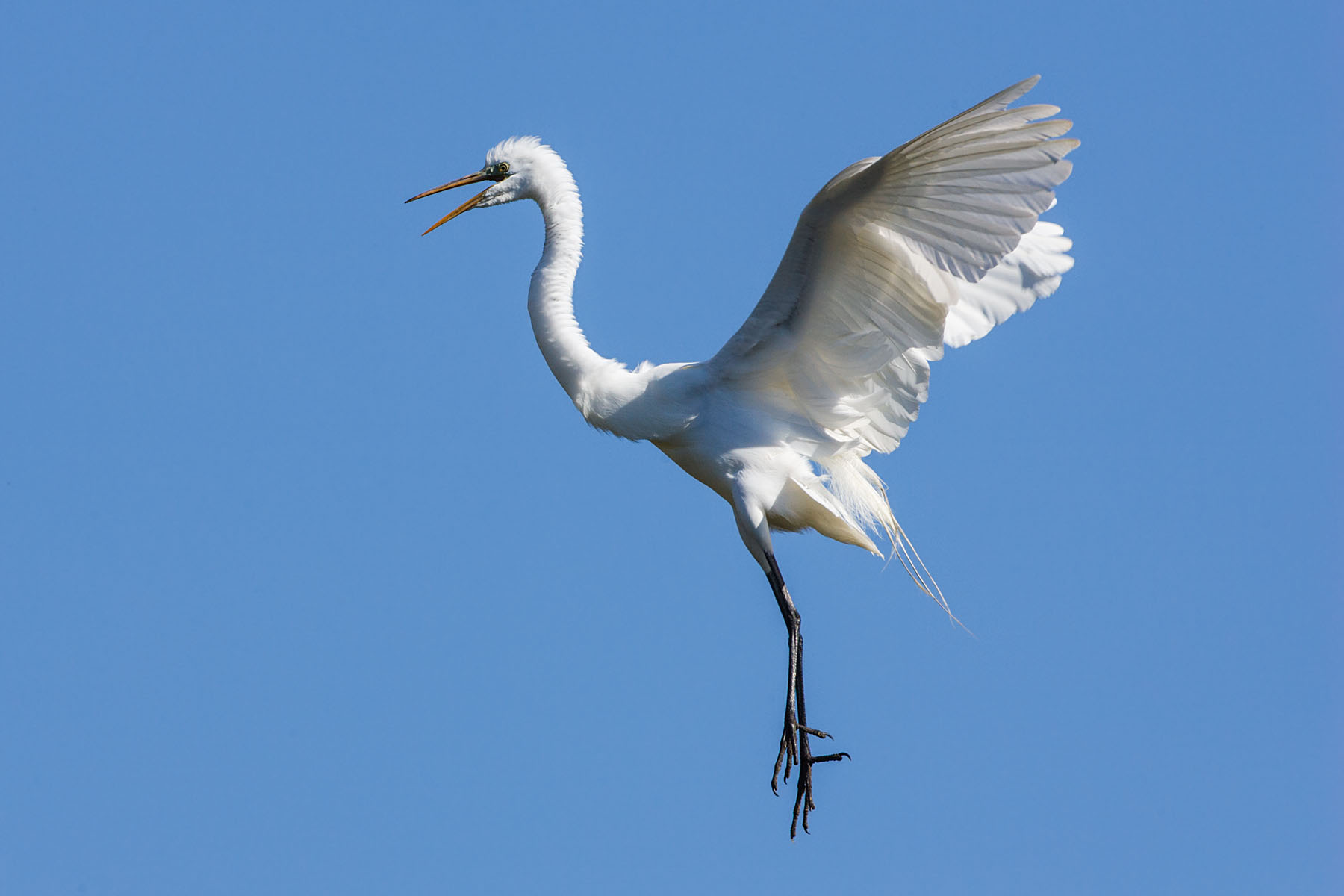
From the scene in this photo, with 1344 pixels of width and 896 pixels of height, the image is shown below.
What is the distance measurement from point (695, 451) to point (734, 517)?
34 centimetres

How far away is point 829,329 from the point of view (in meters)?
5.98

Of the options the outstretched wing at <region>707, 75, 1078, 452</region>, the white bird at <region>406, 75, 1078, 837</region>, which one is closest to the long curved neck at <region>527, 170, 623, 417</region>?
the white bird at <region>406, 75, 1078, 837</region>

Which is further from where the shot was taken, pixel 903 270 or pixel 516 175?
pixel 516 175

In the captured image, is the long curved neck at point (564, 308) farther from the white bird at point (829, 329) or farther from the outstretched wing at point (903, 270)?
the outstretched wing at point (903, 270)

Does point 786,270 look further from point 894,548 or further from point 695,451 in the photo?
point 894,548

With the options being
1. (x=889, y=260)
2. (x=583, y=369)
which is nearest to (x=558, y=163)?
(x=583, y=369)

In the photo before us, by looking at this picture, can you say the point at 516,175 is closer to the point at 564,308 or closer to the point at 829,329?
the point at 564,308

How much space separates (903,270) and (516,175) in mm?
2281

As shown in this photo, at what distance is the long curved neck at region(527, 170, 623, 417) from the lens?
6531mm

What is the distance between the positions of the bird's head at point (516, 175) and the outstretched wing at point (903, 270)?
1.41 metres

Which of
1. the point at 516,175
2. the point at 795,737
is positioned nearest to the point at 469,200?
the point at 516,175

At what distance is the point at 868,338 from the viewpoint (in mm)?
5938

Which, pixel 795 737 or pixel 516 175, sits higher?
pixel 516 175

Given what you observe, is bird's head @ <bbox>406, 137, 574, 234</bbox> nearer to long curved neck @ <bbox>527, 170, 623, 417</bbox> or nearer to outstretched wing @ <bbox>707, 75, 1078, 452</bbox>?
long curved neck @ <bbox>527, 170, 623, 417</bbox>
